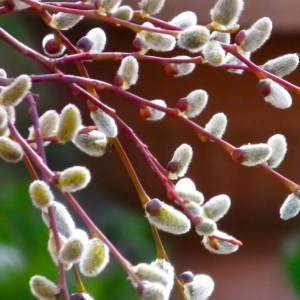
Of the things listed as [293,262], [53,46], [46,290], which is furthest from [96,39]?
[293,262]

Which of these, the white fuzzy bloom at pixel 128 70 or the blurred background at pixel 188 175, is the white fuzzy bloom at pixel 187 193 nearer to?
the white fuzzy bloom at pixel 128 70

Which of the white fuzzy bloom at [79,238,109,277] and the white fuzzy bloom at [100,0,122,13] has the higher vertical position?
the white fuzzy bloom at [100,0,122,13]

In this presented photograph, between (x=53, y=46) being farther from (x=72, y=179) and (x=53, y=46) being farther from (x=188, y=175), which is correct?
(x=188, y=175)

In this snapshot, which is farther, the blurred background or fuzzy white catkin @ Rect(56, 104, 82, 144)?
the blurred background

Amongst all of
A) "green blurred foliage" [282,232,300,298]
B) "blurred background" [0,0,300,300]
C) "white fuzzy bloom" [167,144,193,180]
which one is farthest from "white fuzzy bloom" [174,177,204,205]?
"green blurred foliage" [282,232,300,298]

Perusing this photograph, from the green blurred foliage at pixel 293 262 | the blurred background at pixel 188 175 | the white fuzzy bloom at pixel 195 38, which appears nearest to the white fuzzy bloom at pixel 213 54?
the white fuzzy bloom at pixel 195 38

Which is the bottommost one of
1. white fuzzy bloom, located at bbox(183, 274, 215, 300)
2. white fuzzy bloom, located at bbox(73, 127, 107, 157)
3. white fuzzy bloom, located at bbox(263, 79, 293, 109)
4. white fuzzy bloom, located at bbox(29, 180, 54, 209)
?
white fuzzy bloom, located at bbox(183, 274, 215, 300)

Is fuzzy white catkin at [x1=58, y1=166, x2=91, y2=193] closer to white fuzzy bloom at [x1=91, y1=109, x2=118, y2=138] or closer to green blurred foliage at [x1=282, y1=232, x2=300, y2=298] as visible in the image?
white fuzzy bloom at [x1=91, y1=109, x2=118, y2=138]
